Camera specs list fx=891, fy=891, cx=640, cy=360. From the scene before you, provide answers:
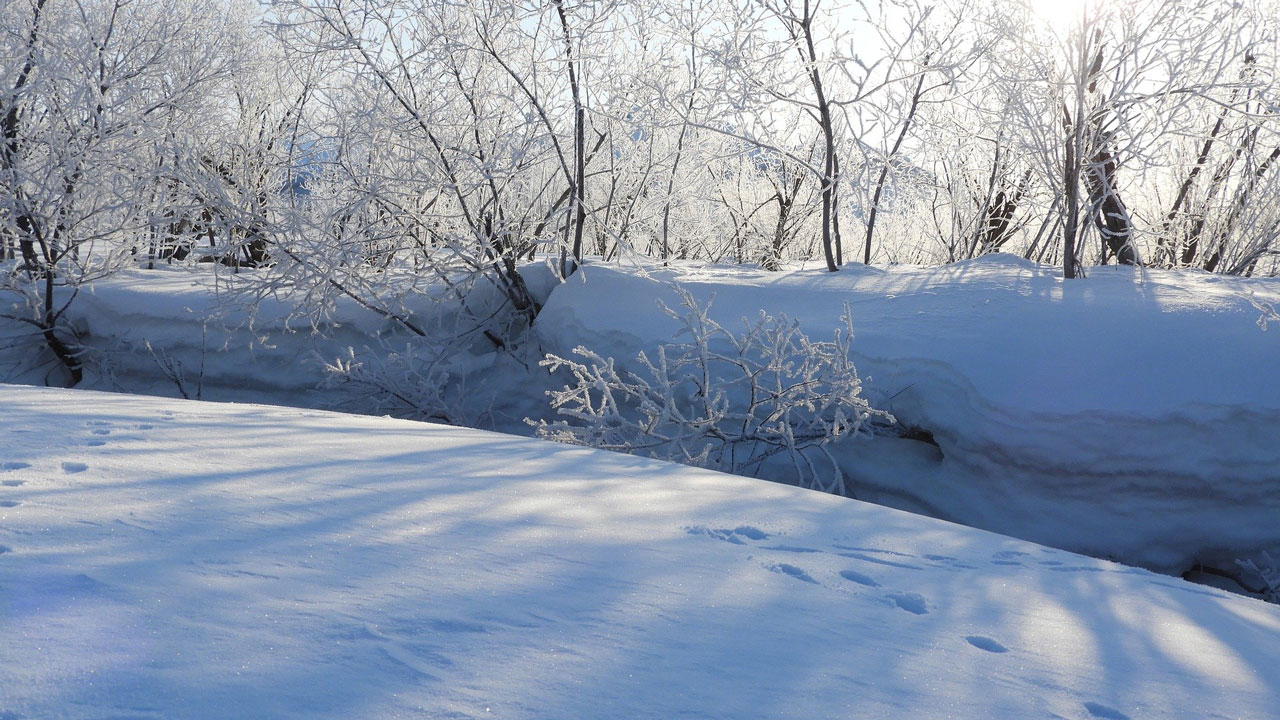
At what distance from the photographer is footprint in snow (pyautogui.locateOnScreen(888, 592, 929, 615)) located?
1.70m

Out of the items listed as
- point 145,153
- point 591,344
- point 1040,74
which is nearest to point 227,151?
point 145,153

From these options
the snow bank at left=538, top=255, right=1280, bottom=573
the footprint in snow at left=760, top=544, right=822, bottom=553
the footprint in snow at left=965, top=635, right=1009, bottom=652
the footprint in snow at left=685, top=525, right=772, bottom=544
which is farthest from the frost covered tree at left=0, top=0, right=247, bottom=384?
the footprint in snow at left=965, top=635, right=1009, bottom=652

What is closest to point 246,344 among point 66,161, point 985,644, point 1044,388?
point 66,161

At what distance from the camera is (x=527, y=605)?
57.4 inches

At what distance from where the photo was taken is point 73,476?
1.99 meters

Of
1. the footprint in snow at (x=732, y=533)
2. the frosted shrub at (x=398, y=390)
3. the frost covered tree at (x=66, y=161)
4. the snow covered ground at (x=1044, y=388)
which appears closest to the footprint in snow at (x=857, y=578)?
the footprint in snow at (x=732, y=533)

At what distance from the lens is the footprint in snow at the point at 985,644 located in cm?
151

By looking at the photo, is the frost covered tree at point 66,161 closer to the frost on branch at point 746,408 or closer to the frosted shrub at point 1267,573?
the frost on branch at point 746,408

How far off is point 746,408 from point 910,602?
9.72 ft

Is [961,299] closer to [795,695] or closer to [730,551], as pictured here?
[730,551]

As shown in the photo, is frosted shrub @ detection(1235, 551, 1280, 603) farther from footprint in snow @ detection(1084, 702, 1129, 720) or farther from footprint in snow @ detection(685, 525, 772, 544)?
footprint in snow @ detection(1084, 702, 1129, 720)

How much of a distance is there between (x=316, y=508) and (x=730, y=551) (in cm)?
89

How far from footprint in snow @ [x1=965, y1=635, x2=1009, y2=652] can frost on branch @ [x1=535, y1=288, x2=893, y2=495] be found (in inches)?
96.4

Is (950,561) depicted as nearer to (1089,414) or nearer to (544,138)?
(1089,414)
